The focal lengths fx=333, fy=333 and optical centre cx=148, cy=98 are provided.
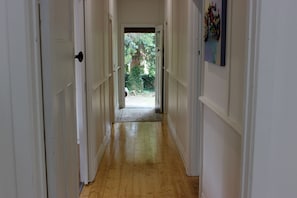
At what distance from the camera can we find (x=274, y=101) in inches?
44.5

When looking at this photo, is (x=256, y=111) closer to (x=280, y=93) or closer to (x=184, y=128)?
(x=280, y=93)

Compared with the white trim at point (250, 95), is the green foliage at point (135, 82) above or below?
below

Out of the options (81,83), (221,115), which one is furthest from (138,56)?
(221,115)

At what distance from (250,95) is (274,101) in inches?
3.3

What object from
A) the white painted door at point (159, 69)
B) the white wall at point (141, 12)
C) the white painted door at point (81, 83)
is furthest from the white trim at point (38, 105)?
the white wall at point (141, 12)

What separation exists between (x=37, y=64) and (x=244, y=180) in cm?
89

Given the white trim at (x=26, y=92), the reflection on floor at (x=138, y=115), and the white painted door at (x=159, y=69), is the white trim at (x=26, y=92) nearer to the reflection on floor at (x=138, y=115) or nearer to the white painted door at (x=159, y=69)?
the reflection on floor at (x=138, y=115)

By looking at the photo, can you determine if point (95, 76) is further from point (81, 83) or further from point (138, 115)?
point (138, 115)

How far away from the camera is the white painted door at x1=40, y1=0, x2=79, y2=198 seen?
4.52ft

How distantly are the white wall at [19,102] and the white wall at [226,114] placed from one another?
0.96 m

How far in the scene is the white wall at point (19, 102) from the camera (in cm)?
113

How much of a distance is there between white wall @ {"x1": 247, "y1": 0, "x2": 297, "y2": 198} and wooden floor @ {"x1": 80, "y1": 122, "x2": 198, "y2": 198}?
79.1 inches

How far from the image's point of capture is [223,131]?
6.89 feet

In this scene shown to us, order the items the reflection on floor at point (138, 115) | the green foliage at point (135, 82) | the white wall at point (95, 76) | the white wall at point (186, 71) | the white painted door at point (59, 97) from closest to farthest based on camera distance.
Answer: the white painted door at point (59, 97)
the white wall at point (95, 76)
the white wall at point (186, 71)
the reflection on floor at point (138, 115)
the green foliage at point (135, 82)
